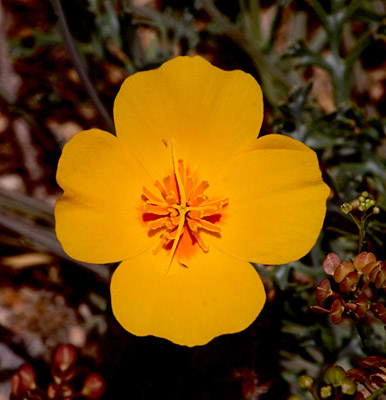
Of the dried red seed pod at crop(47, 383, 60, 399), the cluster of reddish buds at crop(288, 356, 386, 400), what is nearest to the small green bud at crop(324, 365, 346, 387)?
the cluster of reddish buds at crop(288, 356, 386, 400)

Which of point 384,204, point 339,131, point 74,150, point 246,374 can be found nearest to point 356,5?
point 339,131

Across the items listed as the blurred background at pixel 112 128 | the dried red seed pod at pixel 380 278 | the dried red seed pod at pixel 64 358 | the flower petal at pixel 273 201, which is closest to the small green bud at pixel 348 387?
the dried red seed pod at pixel 380 278

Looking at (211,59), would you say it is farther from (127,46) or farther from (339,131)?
(339,131)

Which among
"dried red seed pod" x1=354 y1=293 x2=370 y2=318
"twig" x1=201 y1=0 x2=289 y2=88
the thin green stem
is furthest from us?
"twig" x1=201 y1=0 x2=289 y2=88

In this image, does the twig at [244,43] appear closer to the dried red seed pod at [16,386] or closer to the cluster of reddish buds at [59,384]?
the cluster of reddish buds at [59,384]

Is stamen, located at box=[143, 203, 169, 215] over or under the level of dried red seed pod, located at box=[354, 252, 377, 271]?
under

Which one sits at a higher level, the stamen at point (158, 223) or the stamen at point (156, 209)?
the stamen at point (156, 209)

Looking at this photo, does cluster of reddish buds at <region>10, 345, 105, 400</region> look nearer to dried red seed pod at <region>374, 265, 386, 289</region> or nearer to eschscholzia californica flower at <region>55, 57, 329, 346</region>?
eschscholzia californica flower at <region>55, 57, 329, 346</region>
